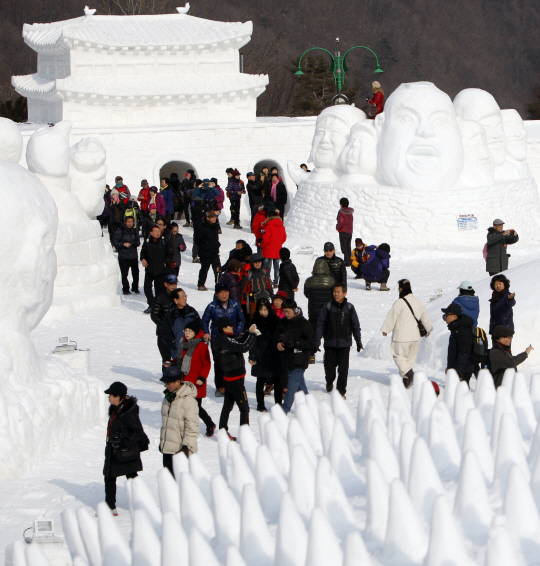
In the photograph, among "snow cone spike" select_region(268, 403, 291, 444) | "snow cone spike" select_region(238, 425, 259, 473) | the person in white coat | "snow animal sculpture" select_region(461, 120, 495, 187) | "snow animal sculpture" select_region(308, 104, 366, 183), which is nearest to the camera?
"snow cone spike" select_region(238, 425, 259, 473)

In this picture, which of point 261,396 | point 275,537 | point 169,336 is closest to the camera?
point 275,537

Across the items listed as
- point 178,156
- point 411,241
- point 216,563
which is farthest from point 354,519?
point 178,156

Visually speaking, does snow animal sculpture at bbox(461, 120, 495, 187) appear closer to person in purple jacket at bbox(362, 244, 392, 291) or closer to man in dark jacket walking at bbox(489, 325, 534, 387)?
person in purple jacket at bbox(362, 244, 392, 291)

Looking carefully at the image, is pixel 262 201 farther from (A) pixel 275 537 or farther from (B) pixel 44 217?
(A) pixel 275 537

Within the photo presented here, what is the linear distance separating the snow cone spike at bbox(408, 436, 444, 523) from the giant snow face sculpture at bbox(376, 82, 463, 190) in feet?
53.7

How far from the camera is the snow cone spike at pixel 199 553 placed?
2977 millimetres

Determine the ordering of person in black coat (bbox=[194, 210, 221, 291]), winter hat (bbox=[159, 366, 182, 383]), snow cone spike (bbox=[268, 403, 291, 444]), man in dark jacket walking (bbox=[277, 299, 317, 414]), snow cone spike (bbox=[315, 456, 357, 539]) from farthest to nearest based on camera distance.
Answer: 1. person in black coat (bbox=[194, 210, 221, 291])
2. man in dark jacket walking (bbox=[277, 299, 317, 414])
3. winter hat (bbox=[159, 366, 182, 383])
4. snow cone spike (bbox=[268, 403, 291, 444])
5. snow cone spike (bbox=[315, 456, 357, 539])

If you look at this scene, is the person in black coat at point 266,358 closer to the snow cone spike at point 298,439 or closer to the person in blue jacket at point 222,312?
the person in blue jacket at point 222,312

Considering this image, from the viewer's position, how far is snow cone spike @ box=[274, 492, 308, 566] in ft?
9.64

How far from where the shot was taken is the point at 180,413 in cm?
658

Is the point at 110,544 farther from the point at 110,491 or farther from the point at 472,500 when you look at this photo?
the point at 110,491

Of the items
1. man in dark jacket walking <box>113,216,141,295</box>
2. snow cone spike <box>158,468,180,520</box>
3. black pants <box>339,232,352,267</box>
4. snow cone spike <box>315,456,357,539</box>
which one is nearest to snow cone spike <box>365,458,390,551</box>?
snow cone spike <box>315,456,357,539</box>

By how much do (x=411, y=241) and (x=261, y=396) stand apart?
1101 cm

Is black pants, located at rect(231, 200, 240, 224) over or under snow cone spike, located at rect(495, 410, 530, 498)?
over
